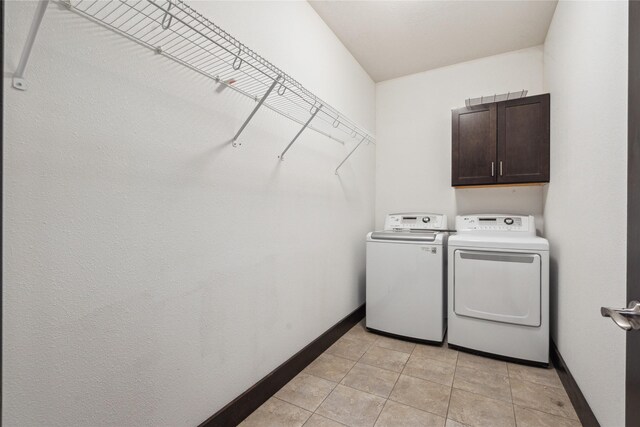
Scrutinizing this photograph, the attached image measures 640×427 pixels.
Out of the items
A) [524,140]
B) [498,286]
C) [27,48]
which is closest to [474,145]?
[524,140]

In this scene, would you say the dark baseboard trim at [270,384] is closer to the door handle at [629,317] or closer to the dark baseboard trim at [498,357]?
the dark baseboard trim at [498,357]

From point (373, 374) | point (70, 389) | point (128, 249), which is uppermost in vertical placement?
point (128, 249)

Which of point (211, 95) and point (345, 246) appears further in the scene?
point (345, 246)

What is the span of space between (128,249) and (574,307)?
2.34m

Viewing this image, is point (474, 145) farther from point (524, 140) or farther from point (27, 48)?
point (27, 48)

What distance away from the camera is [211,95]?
138cm

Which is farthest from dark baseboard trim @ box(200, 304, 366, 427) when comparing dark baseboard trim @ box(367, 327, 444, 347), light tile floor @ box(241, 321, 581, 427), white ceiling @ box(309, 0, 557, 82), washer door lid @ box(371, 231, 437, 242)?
white ceiling @ box(309, 0, 557, 82)

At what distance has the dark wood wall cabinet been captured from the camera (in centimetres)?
236

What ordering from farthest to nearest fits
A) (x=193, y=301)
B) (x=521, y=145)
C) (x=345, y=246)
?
(x=345, y=246) < (x=521, y=145) < (x=193, y=301)

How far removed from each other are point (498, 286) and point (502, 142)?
1200 millimetres

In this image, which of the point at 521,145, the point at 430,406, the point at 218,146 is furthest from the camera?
the point at 521,145

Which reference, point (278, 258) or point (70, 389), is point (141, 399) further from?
point (278, 258)

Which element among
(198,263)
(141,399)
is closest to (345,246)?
(198,263)

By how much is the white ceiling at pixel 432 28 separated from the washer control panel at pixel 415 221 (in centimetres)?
156
